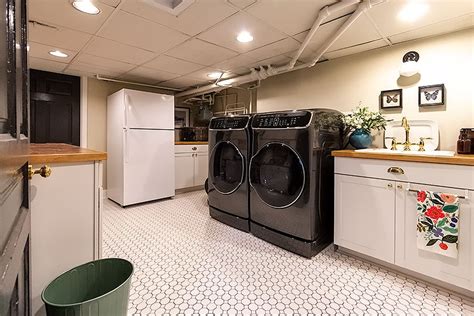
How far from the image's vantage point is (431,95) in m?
2.14

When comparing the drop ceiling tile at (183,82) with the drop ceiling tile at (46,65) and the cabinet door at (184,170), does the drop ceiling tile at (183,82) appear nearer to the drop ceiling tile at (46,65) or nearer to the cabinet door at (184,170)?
the cabinet door at (184,170)

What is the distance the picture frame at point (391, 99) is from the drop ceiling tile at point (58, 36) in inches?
115

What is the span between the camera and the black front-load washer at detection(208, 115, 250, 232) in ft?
8.35

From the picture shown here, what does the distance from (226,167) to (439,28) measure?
2.30 meters

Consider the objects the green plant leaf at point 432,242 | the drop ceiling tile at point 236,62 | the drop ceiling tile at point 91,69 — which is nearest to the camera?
the green plant leaf at point 432,242

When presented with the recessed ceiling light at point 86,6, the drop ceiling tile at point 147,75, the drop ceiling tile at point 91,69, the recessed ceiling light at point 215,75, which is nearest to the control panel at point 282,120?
the recessed ceiling light at point 215,75

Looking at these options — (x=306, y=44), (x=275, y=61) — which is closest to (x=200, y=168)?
(x=275, y=61)

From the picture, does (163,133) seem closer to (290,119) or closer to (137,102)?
(137,102)

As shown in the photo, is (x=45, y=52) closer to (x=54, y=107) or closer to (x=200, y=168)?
(x=54, y=107)

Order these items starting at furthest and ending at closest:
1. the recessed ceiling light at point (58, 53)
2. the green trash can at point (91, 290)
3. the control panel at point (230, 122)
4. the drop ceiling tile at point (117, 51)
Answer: the recessed ceiling light at point (58, 53), the control panel at point (230, 122), the drop ceiling tile at point (117, 51), the green trash can at point (91, 290)

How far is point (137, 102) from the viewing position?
3.46 metres

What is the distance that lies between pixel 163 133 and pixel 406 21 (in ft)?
10.5

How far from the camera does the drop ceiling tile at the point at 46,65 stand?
2982 millimetres

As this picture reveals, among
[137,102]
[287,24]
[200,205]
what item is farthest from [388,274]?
[137,102]
